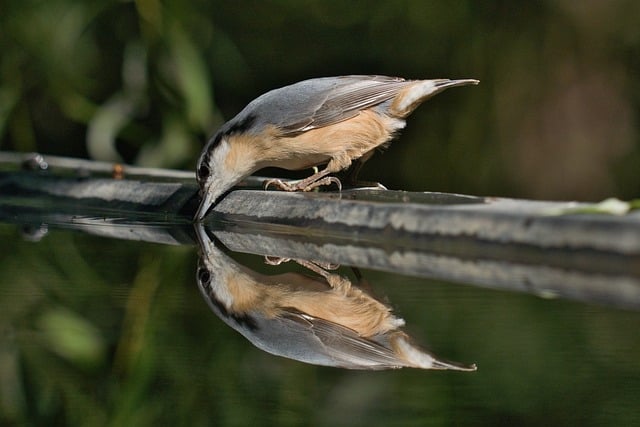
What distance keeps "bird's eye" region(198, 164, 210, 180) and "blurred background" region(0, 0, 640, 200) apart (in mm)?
1472

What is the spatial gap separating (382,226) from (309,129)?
0.75 meters

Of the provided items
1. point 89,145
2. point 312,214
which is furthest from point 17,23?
point 312,214

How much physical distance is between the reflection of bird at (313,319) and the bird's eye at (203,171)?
0.95 meters

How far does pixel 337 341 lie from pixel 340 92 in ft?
5.77

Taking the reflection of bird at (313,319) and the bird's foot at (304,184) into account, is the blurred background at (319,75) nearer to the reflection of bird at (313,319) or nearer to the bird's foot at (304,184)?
the reflection of bird at (313,319)

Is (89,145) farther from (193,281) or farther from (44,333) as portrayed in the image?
(44,333)

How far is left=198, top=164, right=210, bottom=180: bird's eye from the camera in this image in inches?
135

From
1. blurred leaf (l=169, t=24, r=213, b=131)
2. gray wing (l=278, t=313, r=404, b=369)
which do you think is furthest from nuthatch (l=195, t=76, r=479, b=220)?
gray wing (l=278, t=313, r=404, b=369)

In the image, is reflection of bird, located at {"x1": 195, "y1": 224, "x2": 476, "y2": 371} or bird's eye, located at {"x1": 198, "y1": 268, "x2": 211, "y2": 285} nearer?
reflection of bird, located at {"x1": 195, "y1": 224, "x2": 476, "y2": 371}

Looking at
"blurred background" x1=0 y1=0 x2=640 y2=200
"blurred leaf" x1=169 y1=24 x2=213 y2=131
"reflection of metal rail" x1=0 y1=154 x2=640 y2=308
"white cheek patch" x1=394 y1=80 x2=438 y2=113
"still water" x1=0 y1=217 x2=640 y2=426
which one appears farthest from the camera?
"blurred background" x1=0 y1=0 x2=640 y2=200

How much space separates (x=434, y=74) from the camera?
541cm

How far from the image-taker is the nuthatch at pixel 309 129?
344 cm

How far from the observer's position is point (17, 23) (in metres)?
5.18

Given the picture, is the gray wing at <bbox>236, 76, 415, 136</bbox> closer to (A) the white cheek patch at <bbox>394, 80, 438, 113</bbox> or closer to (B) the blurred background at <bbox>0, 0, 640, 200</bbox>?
(A) the white cheek patch at <bbox>394, 80, 438, 113</bbox>
